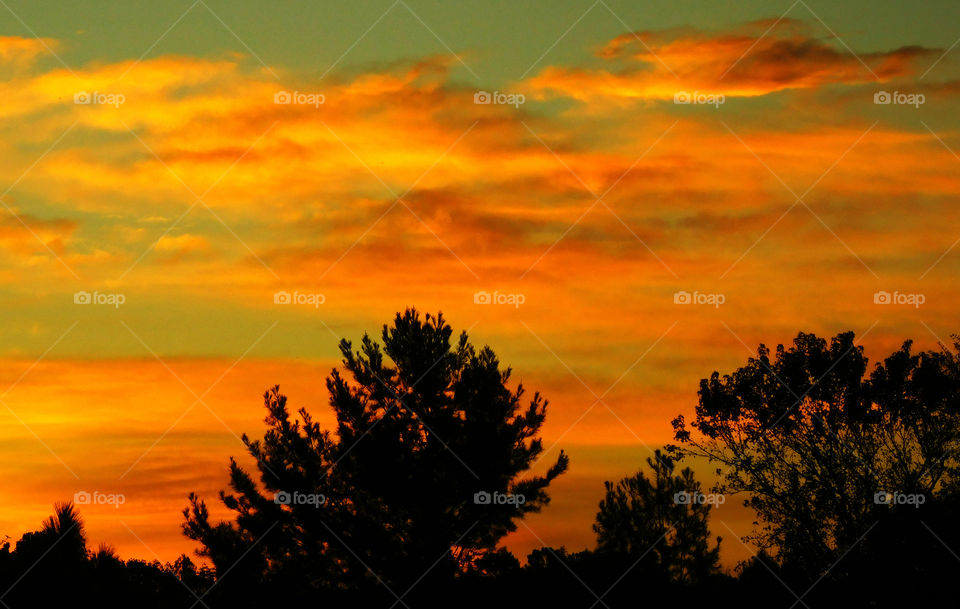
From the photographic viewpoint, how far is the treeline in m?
25.4

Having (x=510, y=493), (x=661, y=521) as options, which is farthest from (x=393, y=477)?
(x=661, y=521)

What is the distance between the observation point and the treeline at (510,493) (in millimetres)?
25438

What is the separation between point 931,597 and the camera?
24.2 meters

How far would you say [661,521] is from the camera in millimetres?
60594

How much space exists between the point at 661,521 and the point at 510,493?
2339cm

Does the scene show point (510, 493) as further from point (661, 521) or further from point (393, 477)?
point (661, 521)

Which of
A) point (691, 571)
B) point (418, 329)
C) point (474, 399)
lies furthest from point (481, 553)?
point (691, 571)

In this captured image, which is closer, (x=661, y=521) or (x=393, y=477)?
(x=393, y=477)

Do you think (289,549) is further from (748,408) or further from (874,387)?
(874,387)

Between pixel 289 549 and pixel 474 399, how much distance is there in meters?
9.06

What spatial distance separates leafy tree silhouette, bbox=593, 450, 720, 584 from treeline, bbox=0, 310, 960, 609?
20.4 m

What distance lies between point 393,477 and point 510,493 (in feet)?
14.5

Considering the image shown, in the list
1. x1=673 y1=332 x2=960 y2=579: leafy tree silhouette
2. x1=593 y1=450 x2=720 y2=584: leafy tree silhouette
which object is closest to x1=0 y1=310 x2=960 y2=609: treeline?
x1=673 y1=332 x2=960 y2=579: leafy tree silhouette

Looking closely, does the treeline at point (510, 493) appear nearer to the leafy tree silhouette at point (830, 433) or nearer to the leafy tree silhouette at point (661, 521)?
the leafy tree silhouette at point (830, 433)
